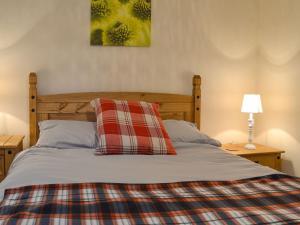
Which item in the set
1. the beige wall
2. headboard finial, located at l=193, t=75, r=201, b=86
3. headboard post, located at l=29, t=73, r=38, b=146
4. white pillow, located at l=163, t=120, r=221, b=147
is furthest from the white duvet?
the beige wall

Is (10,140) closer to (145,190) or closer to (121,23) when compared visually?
(121,23)

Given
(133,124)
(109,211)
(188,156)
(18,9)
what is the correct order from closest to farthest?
(109,211) < (188,156) < (133,124) < (18,9)

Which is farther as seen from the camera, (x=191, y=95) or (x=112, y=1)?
(x=191, y=95)

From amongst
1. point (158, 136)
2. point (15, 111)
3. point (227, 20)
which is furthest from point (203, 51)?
point (15, 111)

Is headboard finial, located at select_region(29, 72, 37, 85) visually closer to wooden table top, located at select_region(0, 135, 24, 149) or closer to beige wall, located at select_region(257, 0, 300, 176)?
wooden table top, located at select_region(0, 135, 24, 149)

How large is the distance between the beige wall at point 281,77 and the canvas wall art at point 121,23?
112 cm

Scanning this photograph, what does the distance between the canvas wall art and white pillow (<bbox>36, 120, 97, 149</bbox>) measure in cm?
76

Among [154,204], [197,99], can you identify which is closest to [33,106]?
[197,99]

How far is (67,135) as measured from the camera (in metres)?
2.46

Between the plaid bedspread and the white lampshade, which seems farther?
the white lampshade

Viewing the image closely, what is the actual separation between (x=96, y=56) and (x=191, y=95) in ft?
2.96

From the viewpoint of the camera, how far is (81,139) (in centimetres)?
245

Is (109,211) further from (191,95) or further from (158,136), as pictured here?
(191,95)

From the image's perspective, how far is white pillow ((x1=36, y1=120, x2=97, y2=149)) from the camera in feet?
7.91
